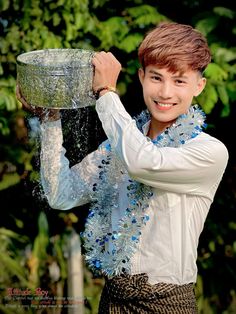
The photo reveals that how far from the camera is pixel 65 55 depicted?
2639 mm

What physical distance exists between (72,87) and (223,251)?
2.90 metres

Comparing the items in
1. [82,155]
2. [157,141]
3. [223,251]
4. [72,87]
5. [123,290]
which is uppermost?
[72,87]

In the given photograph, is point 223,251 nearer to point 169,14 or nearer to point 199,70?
point 169,14

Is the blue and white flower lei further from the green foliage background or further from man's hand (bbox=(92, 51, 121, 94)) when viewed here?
the green foliage background

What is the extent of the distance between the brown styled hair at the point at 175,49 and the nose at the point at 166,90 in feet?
0.15

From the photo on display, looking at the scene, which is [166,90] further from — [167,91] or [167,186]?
[167,186]

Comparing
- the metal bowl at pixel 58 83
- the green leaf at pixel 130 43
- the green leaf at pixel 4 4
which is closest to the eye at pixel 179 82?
the metal bowl at pixel 58 83

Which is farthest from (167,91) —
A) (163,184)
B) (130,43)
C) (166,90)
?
(130,43)

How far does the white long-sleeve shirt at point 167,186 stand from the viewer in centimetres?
215

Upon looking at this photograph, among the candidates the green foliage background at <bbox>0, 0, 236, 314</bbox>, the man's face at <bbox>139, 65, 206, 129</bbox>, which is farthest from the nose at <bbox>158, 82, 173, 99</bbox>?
the green foliage background at <bbox>0, 0, 236, 314</bbox>

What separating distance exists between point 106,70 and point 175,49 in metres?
0.21

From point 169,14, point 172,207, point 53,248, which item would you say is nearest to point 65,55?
point 172,207

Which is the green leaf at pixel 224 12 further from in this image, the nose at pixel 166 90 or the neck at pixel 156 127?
the nose at pixel 166 90

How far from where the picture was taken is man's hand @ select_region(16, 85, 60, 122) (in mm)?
2463
